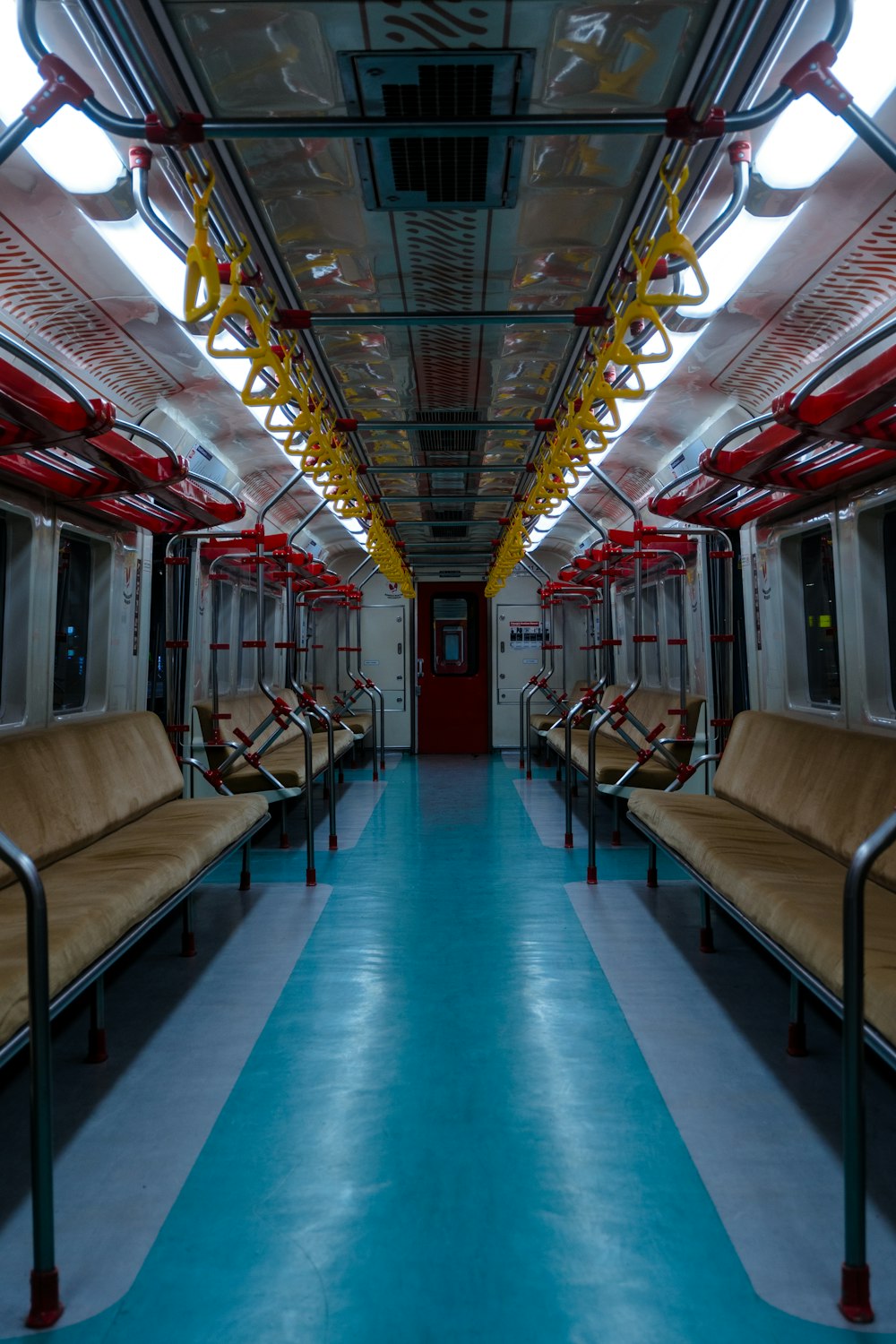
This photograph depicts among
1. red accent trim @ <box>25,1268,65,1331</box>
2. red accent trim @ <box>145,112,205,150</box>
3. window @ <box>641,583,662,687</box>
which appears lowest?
red accent trim @ <box>25,1268,65,1331</box>

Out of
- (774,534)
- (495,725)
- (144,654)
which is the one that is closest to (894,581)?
(774,534)

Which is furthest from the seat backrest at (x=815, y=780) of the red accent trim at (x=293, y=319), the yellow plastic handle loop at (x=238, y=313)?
the red accent trim at (x=293, y=319)

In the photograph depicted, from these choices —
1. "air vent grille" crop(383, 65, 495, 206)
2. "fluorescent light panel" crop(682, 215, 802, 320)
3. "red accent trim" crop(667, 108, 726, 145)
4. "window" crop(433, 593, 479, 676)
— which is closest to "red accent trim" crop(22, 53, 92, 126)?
"air vent grille" crop(383, 65, 495, 206)

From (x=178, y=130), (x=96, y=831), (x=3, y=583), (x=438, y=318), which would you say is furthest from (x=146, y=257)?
(x=96, y=831)

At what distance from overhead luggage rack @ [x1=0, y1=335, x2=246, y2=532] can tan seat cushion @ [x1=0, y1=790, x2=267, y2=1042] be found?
165cm

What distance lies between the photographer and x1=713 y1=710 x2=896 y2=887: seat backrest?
3.76 meters

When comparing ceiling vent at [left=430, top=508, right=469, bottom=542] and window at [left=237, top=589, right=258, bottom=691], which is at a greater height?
ceiling vent at [left=430, top=508, right=469, bottom=542]

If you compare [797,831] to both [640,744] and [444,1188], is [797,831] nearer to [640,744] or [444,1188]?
[444,1188]

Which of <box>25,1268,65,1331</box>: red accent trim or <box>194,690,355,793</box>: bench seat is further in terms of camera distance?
<box>194,690,355,793</box>: bench seat

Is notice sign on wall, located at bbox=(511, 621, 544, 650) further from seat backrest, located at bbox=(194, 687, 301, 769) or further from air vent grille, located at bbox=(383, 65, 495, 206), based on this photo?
air vent grille, located at bbox=(383, 65, 495, 206)

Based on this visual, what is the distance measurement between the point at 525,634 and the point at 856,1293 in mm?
12679

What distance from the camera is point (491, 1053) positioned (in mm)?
3342

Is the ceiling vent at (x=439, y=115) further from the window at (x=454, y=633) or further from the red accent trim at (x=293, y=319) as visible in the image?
the window at (x=454, y=633)

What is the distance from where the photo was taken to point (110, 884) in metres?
3.33
